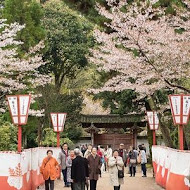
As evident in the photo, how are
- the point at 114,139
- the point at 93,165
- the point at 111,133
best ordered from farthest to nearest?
1. the point at 111,133
2. the point at 114,139
3. the point at 93,165

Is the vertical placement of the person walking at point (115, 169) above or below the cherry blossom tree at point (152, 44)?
below

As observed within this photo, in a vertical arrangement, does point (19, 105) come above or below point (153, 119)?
below

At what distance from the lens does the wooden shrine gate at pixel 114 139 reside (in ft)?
138

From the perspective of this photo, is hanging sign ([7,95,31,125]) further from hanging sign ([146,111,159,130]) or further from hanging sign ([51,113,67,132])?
hanging sign ([146,111,159,130])

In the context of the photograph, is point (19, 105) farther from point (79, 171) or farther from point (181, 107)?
point (181, 107)

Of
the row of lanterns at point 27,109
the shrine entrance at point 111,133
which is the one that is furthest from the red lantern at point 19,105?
the shrine entrance at point 111,133

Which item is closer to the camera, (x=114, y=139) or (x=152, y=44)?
(x=152, y=44)

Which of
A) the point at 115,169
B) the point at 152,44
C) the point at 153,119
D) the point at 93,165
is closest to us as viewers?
the point at 115,169

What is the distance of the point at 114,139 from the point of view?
42.1 meters

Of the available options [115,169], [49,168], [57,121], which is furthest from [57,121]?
[115,169]

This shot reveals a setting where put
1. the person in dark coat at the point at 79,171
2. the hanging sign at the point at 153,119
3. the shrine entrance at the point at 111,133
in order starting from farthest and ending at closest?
the shrine entrance at the point at 111,133 < the hanging sign at the point at 153,119 < the person in dark coat at the point at 79,171

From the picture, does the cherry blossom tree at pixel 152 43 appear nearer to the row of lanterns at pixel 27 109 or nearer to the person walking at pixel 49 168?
the row of lanterns at pixel 27 109

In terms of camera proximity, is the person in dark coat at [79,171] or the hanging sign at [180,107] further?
the hanging sign at [180,107]

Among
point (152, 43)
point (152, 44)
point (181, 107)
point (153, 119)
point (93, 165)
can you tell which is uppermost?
point (152, 43)
